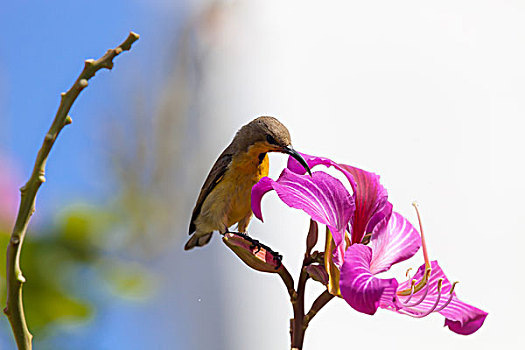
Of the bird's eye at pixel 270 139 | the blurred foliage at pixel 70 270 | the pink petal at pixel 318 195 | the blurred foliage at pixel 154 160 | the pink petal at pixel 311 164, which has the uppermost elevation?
the blurred foliage at pixel 154 160

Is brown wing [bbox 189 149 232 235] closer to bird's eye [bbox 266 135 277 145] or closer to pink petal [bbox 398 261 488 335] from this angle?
bird's eye [bbox 266 135 277 145]

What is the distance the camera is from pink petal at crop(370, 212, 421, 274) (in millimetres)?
287

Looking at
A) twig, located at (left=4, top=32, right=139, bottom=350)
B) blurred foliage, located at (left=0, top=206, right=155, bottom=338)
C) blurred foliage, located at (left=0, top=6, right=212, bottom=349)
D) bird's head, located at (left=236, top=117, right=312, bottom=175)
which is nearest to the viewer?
twig, located at (left=4, top=32, right=139, bottom=350)

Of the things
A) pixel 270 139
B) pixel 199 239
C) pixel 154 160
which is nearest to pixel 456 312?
pixel 270 139

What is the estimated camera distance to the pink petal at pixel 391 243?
287 mm

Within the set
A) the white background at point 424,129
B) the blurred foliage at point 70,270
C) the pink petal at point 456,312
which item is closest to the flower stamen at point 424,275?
the pink petal at point 456,312

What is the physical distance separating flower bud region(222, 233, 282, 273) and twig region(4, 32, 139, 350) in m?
0.10

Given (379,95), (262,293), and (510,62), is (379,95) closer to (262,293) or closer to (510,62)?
(510,62)

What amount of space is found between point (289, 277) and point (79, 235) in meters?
0.82

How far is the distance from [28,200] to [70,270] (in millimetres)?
814

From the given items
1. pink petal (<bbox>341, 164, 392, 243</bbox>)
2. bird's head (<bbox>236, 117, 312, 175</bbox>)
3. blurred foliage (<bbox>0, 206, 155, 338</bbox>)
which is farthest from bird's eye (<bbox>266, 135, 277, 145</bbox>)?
blurred foliage (<bbox>0, 206, 155, 338</bbox>)

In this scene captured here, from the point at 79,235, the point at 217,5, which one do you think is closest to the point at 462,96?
the point at 217,5

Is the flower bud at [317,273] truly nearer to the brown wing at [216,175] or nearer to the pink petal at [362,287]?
the pink petal at [362,287]

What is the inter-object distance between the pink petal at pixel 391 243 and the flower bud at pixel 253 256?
0.04m
